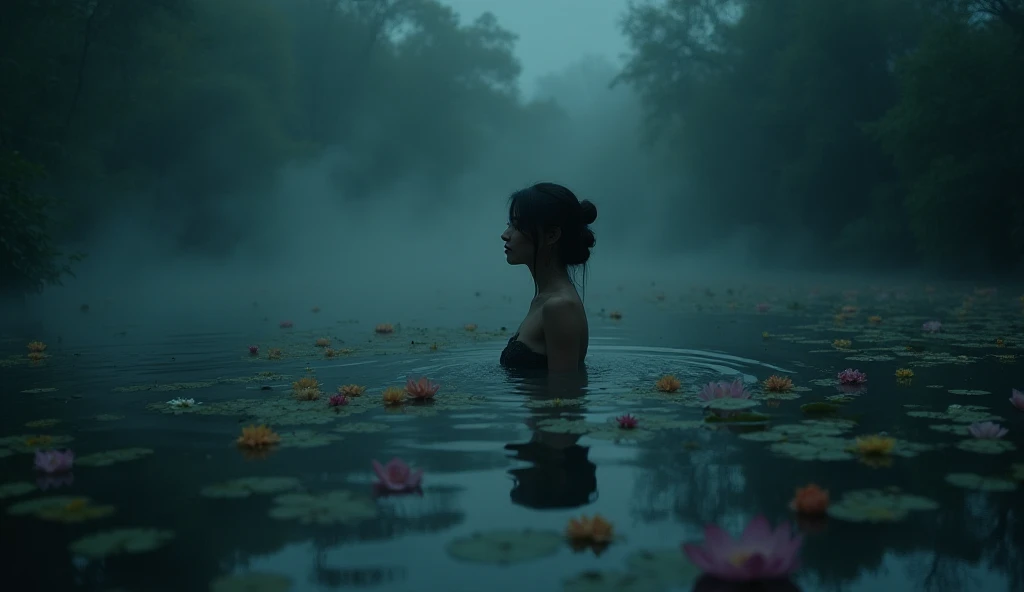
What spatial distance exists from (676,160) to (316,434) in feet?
110

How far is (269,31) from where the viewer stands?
29.5 meters

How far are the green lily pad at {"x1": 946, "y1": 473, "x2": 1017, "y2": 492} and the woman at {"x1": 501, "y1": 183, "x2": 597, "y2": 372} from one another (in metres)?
2.48

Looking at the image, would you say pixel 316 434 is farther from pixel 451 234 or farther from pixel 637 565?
pixel 451 234

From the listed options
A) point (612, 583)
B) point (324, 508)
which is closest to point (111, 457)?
point (324, 508)

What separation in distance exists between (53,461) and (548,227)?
300 cm

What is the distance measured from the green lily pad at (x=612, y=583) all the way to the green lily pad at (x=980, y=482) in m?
1.30

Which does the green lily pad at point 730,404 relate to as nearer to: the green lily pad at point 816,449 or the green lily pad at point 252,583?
the green lily pad at point 816,449

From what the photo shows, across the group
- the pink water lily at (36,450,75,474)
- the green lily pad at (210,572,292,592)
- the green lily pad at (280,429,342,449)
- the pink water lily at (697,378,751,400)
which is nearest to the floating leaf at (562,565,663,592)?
the green lily pad at (210,572,292,592)

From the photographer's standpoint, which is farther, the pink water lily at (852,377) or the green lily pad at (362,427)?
the pink water lily at (852,377)

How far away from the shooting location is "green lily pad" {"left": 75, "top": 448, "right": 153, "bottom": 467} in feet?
10.4

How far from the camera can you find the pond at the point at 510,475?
2129mm

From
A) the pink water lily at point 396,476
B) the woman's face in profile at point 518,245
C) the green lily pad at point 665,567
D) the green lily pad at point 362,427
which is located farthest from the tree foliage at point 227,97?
the green lily pad at point 665,567

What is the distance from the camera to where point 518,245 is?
525cm

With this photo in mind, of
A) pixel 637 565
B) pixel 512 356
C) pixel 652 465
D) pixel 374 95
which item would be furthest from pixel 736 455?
pixel 374 95
